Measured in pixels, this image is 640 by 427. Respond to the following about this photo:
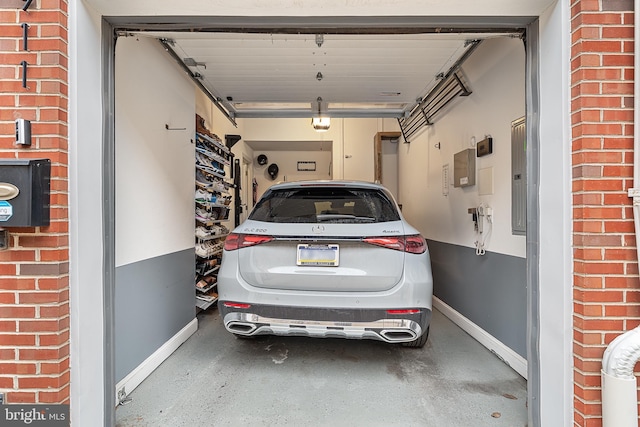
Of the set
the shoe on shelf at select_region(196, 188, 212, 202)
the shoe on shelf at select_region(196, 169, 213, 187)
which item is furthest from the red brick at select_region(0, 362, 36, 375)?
the shoe on shelf at select_region(196, 169, 213, 187)

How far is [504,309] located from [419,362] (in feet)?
2.71

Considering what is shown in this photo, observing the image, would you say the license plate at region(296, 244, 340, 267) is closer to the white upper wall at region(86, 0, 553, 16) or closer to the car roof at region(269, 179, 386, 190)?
the car roof at region(269, 179, 386, 190)

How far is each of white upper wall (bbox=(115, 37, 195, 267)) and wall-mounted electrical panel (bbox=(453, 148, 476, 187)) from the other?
2.79 meters

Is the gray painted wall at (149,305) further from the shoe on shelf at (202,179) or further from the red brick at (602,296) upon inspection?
the red brick at (602,296)

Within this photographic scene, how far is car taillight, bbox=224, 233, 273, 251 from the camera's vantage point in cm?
231

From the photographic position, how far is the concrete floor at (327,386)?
1.95 m

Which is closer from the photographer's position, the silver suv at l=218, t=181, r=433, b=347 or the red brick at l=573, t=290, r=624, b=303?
the red brick at l=573, t=290, r=624, b=303

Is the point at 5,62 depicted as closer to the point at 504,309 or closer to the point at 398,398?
the point at 398,398

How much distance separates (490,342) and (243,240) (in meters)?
2.33

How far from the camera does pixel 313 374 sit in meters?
2.46

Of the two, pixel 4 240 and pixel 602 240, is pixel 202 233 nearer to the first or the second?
pixel 4 240

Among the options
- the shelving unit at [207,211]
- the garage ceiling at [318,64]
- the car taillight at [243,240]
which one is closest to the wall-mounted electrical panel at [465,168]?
the garage ceiling at [318,64]

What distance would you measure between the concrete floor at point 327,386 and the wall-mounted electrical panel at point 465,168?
5.12 feet

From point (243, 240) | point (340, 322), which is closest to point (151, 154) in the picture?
point (243, 240)
